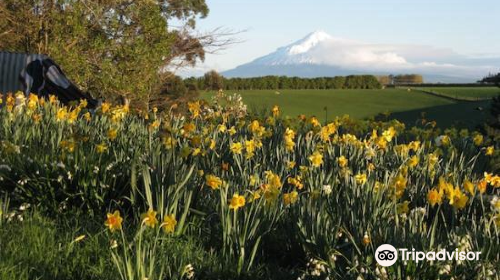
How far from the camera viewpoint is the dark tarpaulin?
13.1 meters

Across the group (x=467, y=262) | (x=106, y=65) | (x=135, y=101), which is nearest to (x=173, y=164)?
(x=467, y=262)

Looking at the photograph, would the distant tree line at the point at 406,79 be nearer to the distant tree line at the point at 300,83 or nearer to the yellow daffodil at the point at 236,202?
the distant tree line at the point at 300,83

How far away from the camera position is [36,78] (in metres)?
13.4

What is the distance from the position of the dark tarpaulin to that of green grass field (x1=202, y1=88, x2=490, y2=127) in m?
30.6

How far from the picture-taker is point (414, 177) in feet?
17.2

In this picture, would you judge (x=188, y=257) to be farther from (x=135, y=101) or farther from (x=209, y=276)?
(x=135, y=101)

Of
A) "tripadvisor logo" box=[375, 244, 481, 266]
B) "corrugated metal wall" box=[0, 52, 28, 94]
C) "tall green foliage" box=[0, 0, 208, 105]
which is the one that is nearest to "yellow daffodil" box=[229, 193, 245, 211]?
"tripadvisor logo" box=[375, 244, 481, 266]

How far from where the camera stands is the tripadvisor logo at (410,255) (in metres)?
3.04

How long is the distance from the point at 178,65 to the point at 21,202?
24171mm

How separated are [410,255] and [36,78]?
39.8 ft

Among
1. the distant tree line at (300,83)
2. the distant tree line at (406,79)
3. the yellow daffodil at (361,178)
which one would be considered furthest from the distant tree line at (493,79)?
the distant tree line at (406,79)

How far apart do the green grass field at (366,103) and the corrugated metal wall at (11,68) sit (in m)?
30.6

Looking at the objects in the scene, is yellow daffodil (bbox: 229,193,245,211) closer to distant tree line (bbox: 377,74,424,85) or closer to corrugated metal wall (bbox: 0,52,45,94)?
corrugated metal wall (bbox: 0,52,45,94)

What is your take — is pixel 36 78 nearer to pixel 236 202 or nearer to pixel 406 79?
pixel 236 202
